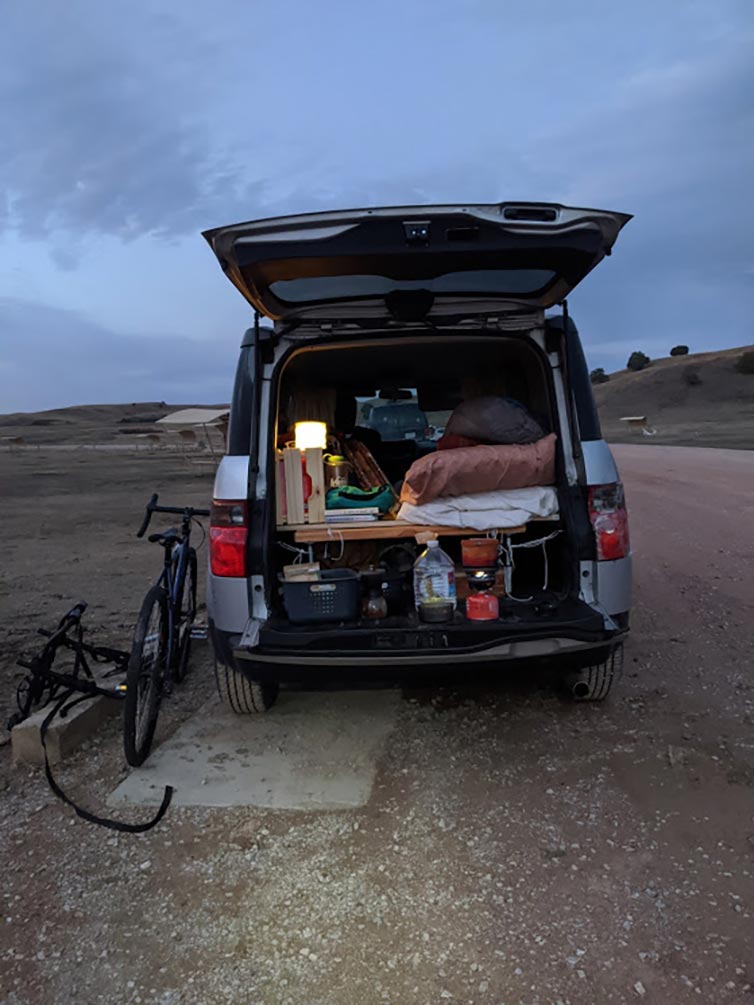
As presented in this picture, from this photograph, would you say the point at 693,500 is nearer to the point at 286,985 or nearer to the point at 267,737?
the point at 267,737

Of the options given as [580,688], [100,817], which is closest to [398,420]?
[580,688]

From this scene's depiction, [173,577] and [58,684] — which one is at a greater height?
[173,577]

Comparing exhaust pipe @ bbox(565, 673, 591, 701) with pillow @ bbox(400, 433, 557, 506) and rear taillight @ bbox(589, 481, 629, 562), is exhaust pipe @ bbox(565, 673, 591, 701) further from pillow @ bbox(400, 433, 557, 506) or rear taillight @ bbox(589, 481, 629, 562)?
pillow @ bbox(400, 433, 557, 506)

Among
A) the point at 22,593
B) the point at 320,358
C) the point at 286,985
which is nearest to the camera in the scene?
the point at 286,985

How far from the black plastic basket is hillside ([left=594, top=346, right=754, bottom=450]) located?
98.5 feet

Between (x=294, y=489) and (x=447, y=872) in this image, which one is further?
(x=294, y=489)

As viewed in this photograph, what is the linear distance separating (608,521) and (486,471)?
68 centimetres

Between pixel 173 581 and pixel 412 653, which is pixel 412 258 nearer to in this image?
pixel 412 653

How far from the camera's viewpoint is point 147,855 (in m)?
2.98

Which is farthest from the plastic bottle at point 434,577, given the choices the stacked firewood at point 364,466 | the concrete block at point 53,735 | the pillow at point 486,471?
the concrete block at point 53,735

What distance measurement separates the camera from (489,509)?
4.08 metres

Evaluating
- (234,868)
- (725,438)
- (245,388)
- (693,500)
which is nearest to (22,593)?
(245,388)

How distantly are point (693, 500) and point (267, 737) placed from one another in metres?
10.5

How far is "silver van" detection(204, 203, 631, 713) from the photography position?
3270 millimetres
